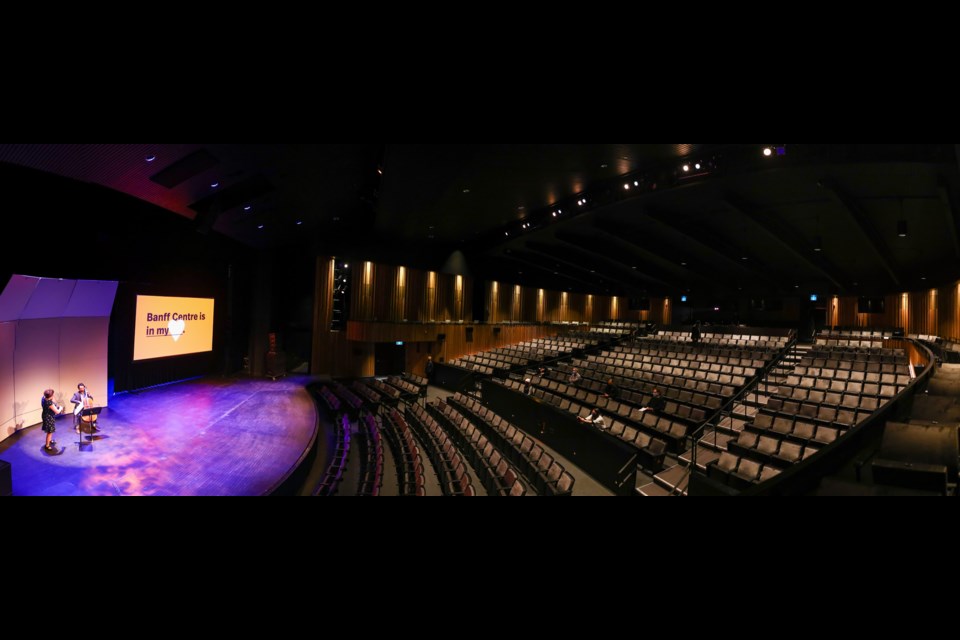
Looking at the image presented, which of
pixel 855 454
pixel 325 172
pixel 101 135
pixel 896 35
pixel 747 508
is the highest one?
pixel 325 172

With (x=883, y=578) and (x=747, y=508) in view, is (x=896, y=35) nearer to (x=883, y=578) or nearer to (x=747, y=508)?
(x=747, y=508)

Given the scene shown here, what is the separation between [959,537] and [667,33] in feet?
8.27

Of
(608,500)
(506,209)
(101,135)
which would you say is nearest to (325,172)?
(506,209)

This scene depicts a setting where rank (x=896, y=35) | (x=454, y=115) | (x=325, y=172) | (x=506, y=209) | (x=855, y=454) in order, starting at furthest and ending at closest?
(x=506, y=209), (x=325, y=172), (x=855, y=454), (x=454, y=115), (x=896, y=35)

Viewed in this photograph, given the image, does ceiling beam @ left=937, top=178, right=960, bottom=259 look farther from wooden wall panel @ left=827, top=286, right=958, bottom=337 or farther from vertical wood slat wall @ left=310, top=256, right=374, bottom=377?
vertical wood slat wall @ left=310, top=256, right=374, bottom=377

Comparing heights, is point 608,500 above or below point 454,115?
below

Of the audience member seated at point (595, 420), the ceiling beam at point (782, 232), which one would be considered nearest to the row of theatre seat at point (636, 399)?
the audience member seated at point (595, 420)

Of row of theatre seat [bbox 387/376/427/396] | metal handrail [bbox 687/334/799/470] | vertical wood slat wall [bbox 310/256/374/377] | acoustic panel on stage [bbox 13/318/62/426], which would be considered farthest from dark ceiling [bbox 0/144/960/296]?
row of theatre seat [bbox 387/376/427/396]

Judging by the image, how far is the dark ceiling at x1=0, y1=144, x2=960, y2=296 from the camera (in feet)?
20.3

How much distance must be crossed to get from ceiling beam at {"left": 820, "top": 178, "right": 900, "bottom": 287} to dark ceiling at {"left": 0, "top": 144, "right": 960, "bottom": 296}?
5 cm

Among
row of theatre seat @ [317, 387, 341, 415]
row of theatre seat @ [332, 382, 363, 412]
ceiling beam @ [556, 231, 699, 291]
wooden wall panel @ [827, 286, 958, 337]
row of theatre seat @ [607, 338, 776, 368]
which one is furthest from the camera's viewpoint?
ceiling beam @ [556, 231, 699, 291]

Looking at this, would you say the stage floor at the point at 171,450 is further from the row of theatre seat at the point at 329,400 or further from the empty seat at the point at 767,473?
the empty seat at the point at 767,473

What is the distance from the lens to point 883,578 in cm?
172

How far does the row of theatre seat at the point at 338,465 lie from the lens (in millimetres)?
5004
